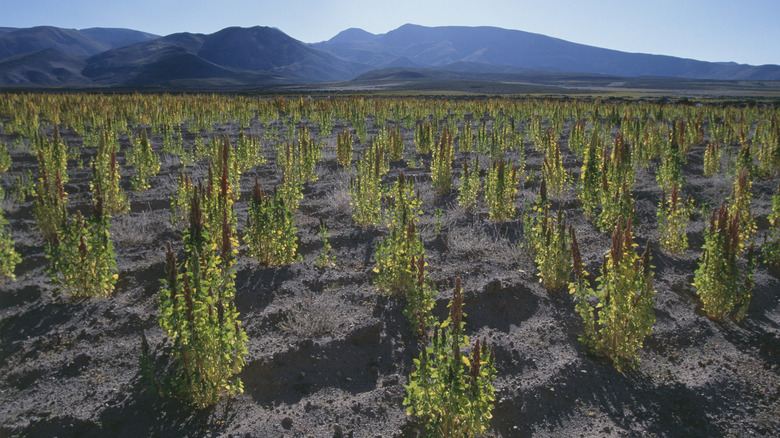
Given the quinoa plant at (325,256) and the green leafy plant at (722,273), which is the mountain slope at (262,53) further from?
the green leafy plant at (722,273)

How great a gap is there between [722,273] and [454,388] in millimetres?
2711

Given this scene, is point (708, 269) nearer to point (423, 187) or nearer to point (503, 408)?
point (503, 408)

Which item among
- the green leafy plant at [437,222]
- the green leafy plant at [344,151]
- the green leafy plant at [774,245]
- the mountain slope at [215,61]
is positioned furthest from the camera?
the mountain slope at [215,61]

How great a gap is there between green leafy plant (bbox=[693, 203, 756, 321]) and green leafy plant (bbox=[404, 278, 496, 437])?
2.42 meters

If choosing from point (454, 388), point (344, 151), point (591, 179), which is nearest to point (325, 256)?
point (454, 388)

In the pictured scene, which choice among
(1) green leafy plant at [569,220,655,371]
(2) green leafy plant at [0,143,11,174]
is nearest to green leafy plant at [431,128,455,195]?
(1) green leafy plant at [569,220,655,371]

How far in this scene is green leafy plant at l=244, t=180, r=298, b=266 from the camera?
439 centimetres

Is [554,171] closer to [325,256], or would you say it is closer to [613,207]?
[613,207]

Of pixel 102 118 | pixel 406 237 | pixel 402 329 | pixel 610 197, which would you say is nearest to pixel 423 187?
pixel 610 197

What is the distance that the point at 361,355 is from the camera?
3338mm

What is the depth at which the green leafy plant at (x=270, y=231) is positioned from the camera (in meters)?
4.39

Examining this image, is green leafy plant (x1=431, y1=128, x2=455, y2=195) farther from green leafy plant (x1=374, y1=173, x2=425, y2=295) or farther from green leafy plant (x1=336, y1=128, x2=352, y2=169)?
green leafy plant (x1=374, y1=173, x2=425, y2=295)

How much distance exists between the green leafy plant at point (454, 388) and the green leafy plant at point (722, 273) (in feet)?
7.94

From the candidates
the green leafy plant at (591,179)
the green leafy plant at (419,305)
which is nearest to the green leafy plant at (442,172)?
the green leafy plant at (591,179)
